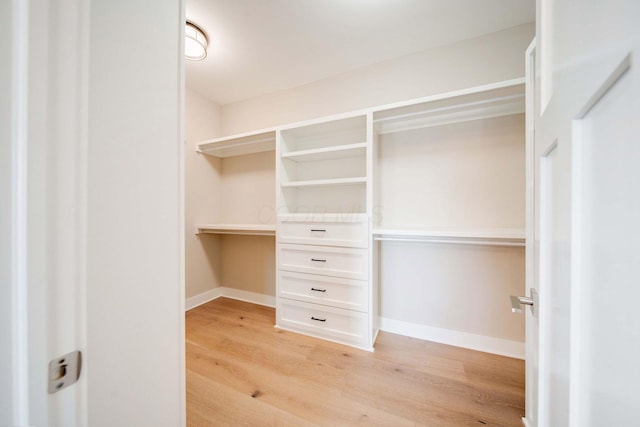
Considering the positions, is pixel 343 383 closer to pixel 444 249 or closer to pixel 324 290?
pixel 324 290

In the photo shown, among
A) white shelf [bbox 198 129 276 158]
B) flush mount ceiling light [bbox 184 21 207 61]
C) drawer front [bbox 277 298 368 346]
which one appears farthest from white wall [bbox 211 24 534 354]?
flush mount ceiling light [bbox 184 21 207 61]

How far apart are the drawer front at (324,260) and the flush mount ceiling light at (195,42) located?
1845mm

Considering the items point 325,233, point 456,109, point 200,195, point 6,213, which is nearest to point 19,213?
point 6,213

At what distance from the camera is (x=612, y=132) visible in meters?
0.29

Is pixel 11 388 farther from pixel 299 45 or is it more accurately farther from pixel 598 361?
pixel 299 45

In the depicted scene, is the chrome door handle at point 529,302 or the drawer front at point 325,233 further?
the drawer front at point 325,233

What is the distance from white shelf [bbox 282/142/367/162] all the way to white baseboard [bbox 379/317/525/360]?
1.62 m

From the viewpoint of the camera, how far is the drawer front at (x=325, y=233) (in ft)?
5.92

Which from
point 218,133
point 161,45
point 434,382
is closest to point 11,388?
point 161,45

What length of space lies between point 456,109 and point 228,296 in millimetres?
3235

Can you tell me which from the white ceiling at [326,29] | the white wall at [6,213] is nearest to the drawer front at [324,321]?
the white wall at [6,213]

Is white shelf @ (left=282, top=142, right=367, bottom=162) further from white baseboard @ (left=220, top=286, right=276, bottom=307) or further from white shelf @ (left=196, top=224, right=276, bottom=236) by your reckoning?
white baseboard @ (left=220, top=286, right=276, bottom=307)

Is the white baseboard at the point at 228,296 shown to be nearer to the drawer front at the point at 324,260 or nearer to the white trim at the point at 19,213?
the drawer front at the point at 324,260

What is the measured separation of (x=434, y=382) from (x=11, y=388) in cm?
188
